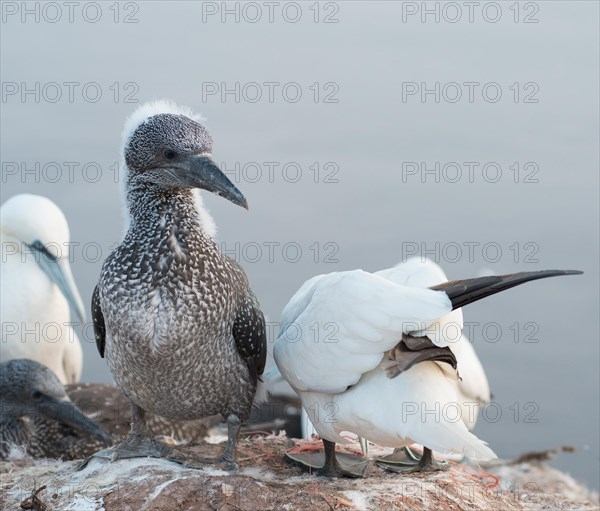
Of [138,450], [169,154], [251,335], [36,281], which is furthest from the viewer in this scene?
[36,281]

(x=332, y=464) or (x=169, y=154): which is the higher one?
(x=169, y=154)

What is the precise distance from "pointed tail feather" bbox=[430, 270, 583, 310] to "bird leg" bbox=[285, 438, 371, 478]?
142 cm

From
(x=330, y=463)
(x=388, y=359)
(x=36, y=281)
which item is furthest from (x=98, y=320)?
(x=36, y=281)

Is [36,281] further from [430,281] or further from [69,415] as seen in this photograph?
[430,281]

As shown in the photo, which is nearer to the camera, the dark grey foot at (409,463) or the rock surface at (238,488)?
the rock surface at (238,488)

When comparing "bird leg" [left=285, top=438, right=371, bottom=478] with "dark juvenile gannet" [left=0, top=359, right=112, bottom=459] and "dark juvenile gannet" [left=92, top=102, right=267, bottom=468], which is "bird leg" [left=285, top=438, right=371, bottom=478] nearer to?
"dark juvenile gannet" [left=92, top=102, right=267, bottom=468]

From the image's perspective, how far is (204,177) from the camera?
5672 millimetres

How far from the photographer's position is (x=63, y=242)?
9.81m

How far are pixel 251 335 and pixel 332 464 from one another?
3.24 ft

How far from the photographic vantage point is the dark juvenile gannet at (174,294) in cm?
563

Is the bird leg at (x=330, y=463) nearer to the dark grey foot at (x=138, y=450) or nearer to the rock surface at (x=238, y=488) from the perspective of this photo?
the rock surface at (x=238, y=488)

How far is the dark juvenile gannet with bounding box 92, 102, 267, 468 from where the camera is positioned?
5633mm

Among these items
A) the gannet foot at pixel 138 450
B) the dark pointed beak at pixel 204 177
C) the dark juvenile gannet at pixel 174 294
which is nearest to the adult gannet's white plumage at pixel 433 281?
the dark juvenile gannet at pixel 174 294

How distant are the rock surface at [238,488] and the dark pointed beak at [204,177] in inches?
62.7
